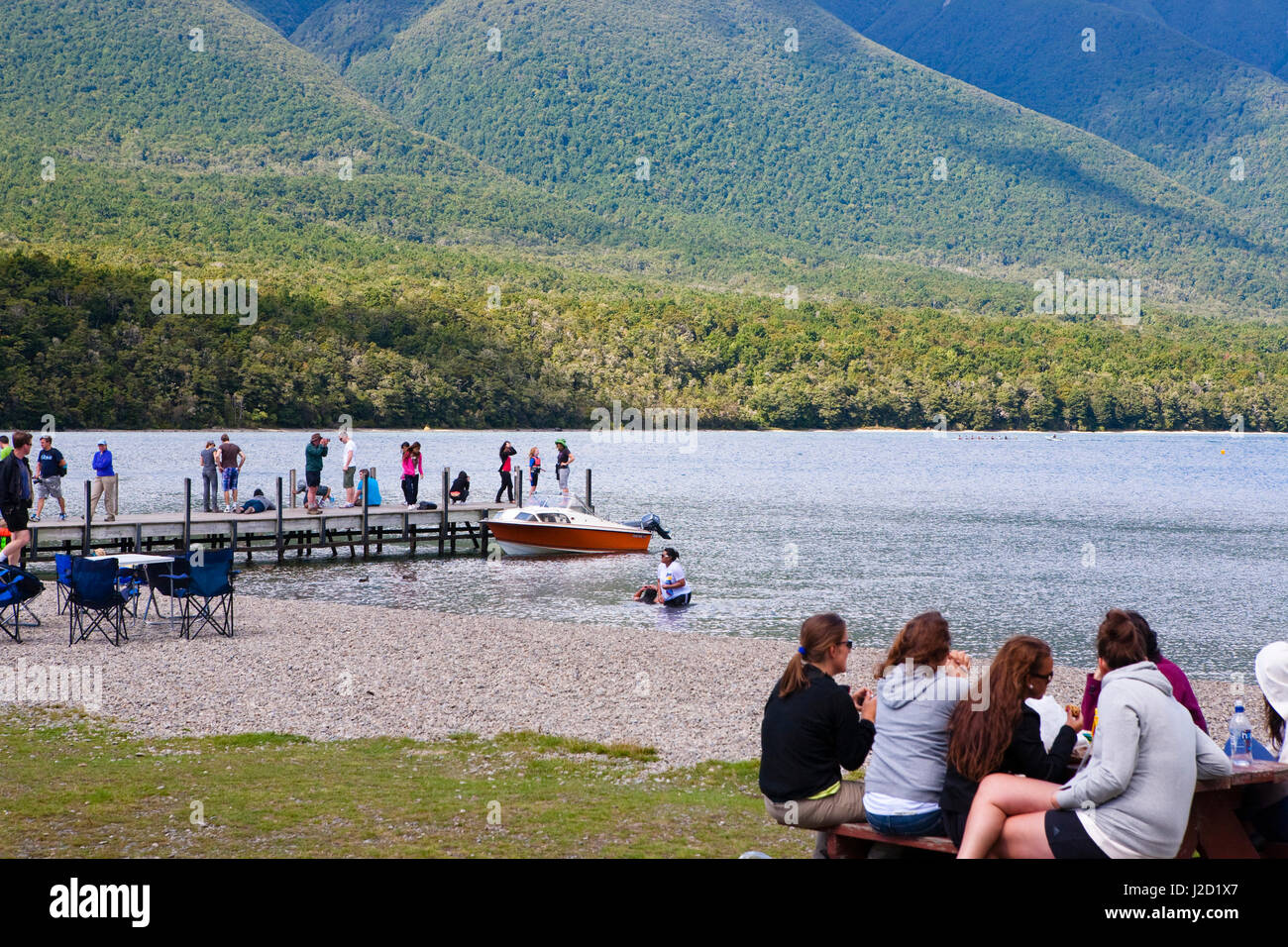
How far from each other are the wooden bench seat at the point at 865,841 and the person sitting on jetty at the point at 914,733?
0.04 m

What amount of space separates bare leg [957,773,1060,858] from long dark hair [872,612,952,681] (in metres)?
0.62

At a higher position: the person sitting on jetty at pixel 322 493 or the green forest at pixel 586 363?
the green forest at pixel 586 363

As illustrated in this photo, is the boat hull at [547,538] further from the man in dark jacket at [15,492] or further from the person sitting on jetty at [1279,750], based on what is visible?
the person sitting on jetty at [1279,750]

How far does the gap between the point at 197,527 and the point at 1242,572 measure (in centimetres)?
2819

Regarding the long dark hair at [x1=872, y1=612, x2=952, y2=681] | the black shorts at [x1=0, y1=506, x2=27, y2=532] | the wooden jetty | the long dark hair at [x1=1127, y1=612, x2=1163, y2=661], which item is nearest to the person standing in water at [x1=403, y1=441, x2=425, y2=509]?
the wooden jetty

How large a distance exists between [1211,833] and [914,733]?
4.89 ft

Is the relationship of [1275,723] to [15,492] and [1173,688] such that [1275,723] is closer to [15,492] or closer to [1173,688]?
[1173,688]

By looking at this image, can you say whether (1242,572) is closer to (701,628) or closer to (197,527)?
(701,628)

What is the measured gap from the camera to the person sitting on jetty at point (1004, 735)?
543cm

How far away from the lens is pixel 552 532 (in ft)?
114

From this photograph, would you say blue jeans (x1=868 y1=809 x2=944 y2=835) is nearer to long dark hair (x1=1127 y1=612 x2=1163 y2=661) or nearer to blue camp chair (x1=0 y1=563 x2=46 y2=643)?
long dark hair (x1=1127 y1=612 x2=1163 y2=661)

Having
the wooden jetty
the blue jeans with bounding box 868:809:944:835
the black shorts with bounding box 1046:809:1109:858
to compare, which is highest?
the black shorts with bounding box 1046:809:1109:858

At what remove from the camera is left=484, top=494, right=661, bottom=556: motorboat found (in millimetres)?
34531

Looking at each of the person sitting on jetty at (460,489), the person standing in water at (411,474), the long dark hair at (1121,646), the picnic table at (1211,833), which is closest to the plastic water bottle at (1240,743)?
the picnic table at (1211,833)
